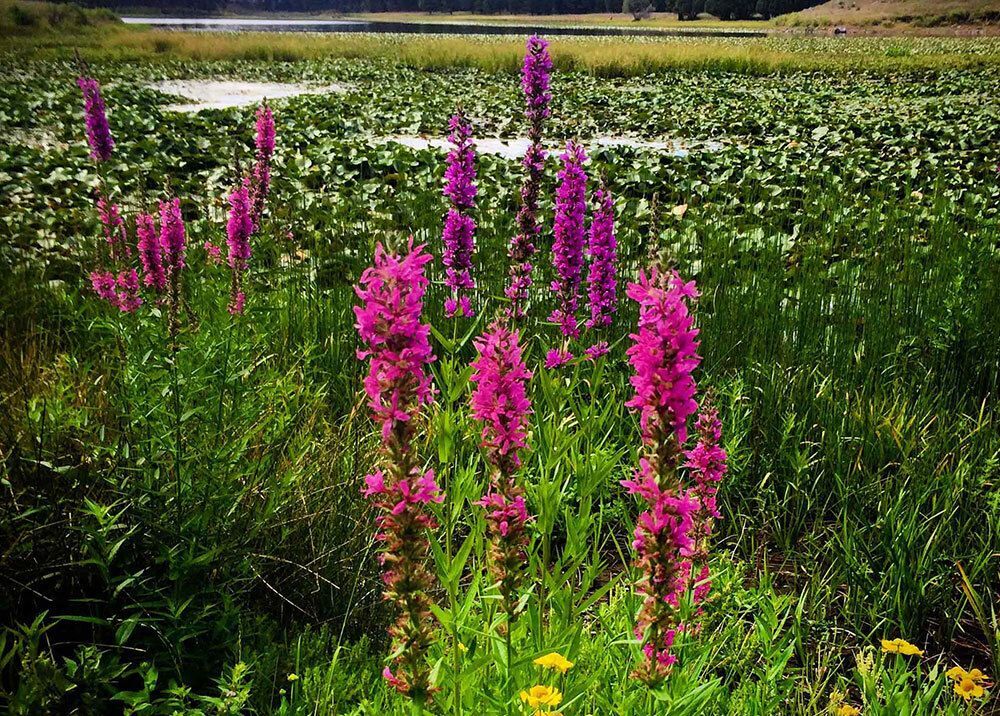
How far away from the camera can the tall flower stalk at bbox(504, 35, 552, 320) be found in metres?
3.17

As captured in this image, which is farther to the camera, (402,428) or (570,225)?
(570,225)

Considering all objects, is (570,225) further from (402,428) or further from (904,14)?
(904,14)

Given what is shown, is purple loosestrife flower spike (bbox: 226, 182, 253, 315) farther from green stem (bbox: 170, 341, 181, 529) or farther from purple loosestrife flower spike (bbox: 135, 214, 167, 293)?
green stem (bbox: 170, 341, 181, 529)

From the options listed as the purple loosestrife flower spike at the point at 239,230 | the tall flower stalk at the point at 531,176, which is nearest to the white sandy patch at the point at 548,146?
the tall flower stalk at the point at 531,176

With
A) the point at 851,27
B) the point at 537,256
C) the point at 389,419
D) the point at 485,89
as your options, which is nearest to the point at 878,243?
the point at 537,256

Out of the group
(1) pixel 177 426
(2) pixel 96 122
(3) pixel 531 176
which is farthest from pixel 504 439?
(2) pixel 96 122

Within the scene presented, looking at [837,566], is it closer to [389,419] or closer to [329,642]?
[329,642]

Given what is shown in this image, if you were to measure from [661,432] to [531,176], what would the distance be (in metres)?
2.32

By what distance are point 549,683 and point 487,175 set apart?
7730 mm

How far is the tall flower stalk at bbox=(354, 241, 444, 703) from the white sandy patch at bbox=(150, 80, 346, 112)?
15.6m

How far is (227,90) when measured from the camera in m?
18.4

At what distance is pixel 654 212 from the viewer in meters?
2.42

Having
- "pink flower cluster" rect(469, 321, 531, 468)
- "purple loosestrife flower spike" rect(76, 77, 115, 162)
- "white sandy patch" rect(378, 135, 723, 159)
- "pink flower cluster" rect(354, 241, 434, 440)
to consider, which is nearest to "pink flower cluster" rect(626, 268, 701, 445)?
"pink flower cluster" rect(469, 321, 531, 468)

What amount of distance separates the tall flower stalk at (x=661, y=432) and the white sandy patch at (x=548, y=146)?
9395mm
